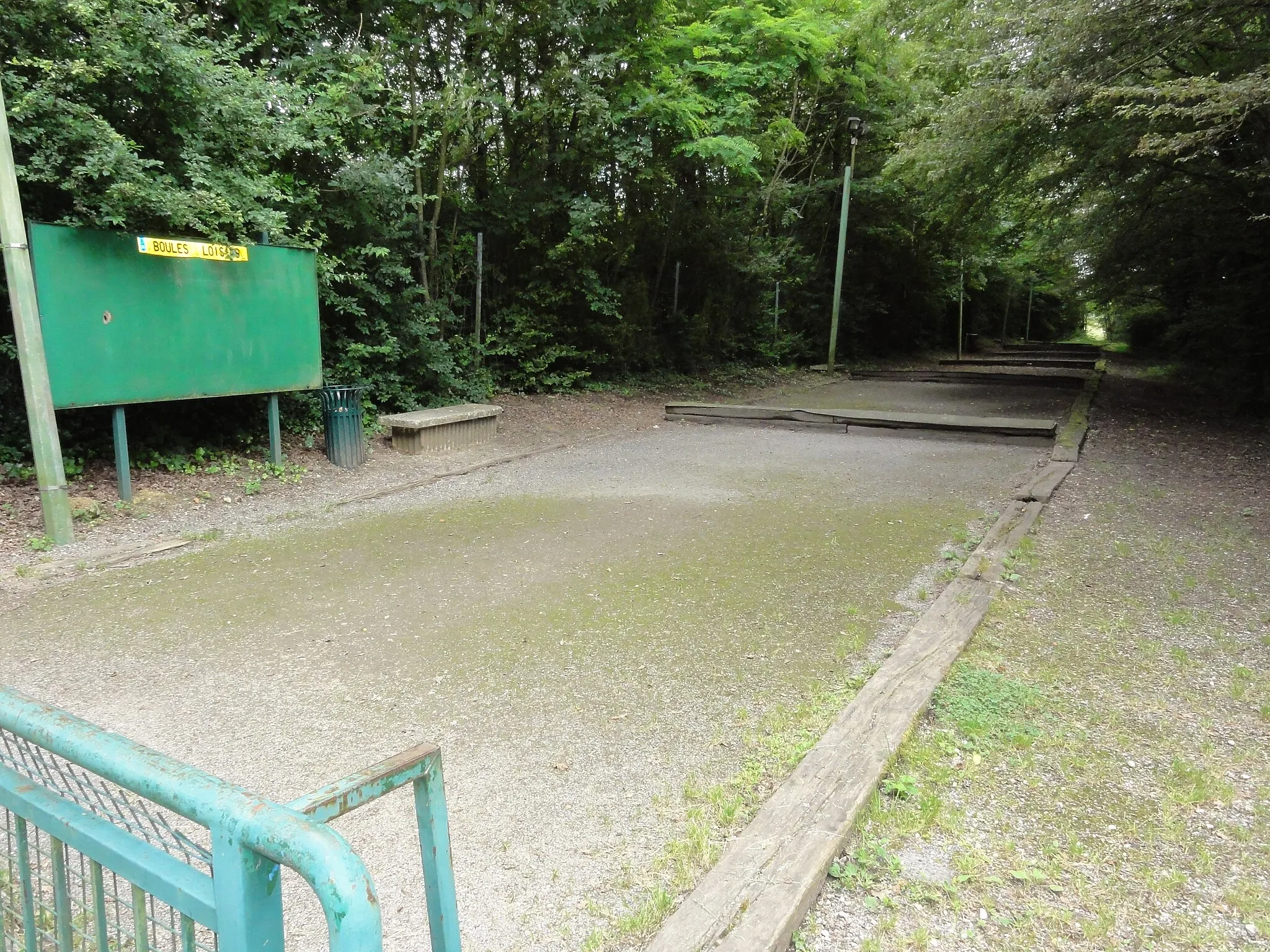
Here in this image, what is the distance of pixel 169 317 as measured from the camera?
612 centimetres

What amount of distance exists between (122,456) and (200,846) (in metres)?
5.81

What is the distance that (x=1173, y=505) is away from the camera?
6.20m

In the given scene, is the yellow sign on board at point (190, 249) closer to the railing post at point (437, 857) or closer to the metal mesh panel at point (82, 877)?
the metal mesh panel at point (82, 877)

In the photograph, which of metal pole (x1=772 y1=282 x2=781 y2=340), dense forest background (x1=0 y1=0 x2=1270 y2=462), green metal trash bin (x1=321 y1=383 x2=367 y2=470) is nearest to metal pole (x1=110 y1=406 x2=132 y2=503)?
dense forest background (x1=0 y1=0 x2=1270 y2=462)

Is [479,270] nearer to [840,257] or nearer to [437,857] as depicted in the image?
[840,257]

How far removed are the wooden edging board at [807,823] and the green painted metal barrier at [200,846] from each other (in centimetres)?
82

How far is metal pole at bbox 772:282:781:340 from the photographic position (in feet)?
57.2

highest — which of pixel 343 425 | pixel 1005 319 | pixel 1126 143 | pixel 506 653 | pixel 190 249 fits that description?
pixel 1126 143

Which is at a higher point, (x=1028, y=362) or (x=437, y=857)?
(x=437, y=857)

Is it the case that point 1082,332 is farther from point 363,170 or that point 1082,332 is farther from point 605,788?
point 605,788

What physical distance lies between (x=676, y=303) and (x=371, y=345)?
7029mm

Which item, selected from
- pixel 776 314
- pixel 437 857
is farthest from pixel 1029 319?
pixel 437 857

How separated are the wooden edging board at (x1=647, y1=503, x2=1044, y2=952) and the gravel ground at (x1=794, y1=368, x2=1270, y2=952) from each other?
2.8 inches

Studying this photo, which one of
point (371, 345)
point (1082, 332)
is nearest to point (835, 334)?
point (371, 345)
